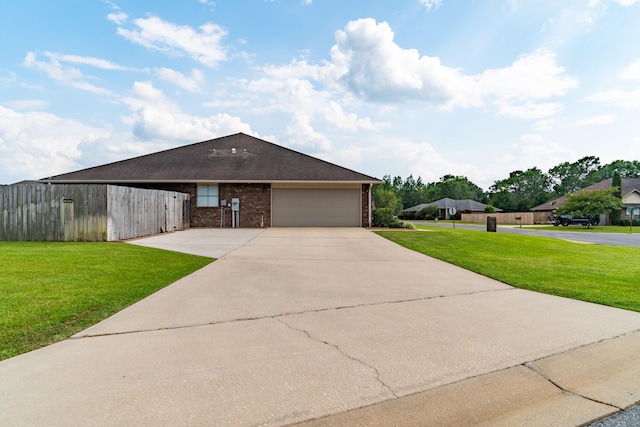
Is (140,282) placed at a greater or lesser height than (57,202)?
lesser

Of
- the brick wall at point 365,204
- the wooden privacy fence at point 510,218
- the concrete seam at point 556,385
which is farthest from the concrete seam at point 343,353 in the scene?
the wooden privacy fence at point 510,218

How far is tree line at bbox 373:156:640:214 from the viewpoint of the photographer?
217 feet

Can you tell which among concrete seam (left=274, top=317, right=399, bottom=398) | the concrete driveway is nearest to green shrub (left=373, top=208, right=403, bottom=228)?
the concrete driveway

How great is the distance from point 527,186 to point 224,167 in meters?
→ 73.2

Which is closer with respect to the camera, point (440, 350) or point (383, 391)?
point (383, 391)

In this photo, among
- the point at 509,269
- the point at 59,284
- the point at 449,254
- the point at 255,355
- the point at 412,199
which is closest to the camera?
the point at 255,355

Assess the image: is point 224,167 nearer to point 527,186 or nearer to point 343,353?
point 343,353

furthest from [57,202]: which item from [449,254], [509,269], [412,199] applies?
[412,199]

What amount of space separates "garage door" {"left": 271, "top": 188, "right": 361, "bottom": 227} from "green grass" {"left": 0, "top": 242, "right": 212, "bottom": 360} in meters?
12.3

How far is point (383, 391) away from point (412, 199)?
8073 centimetres

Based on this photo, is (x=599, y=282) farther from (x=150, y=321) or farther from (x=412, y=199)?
(x=412, y=199)

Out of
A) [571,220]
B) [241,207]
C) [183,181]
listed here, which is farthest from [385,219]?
[571,220]

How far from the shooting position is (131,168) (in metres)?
21.9

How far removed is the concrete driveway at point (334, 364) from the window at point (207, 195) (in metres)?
16.5
